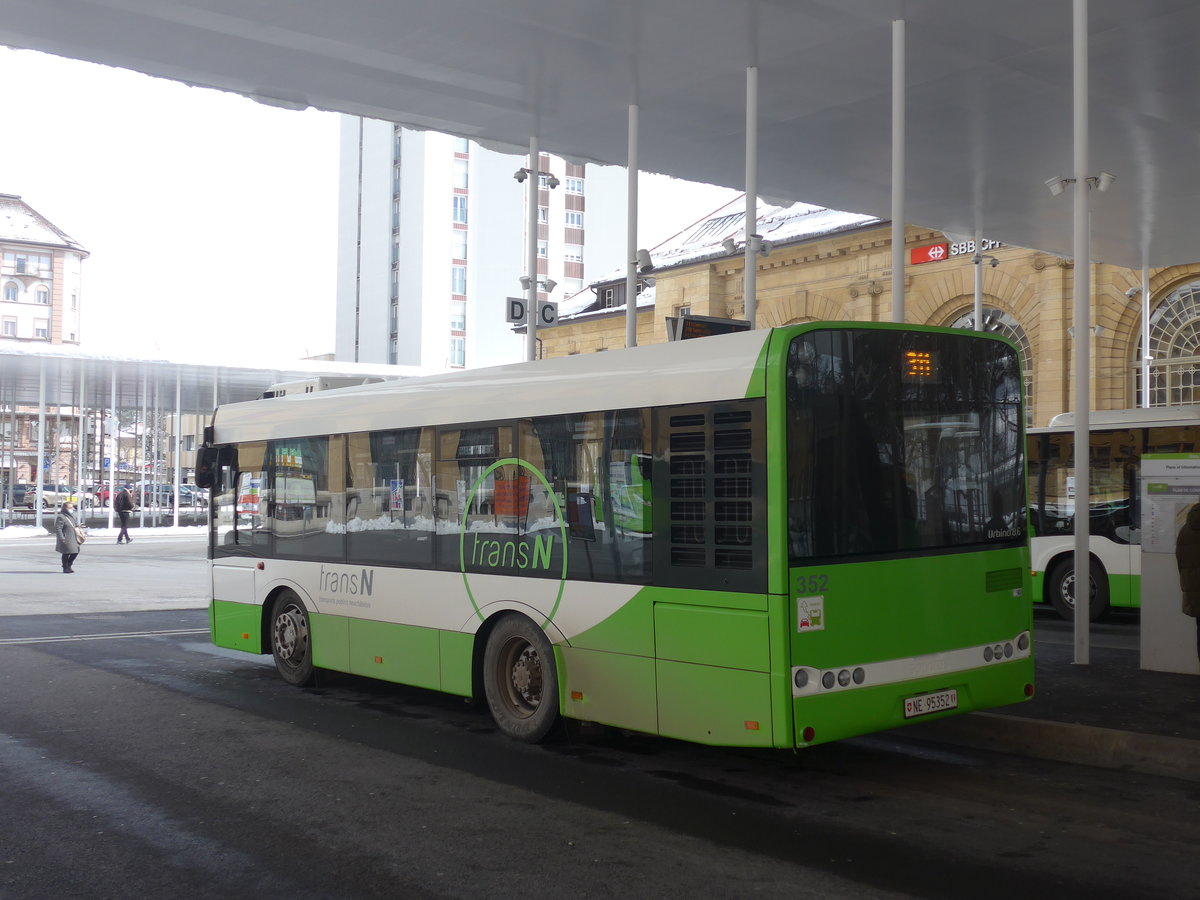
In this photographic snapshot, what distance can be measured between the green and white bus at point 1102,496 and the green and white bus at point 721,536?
28.4ft

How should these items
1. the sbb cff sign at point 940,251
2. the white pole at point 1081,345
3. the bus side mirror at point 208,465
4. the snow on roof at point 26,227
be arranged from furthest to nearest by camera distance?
the snow on roof at point 26,227, the sbb cff sign at point 940,251, the bus side mirror at point 208,465, the white pole at point 1081,345

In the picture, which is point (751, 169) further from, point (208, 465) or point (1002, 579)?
point (1002, 579)

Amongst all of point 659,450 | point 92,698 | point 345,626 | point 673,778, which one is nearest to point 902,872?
point 673,778

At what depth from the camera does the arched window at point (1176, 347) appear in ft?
92.6

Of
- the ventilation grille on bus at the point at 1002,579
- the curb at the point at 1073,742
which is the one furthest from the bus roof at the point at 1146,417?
the ventilation grille on bus at the point at 1002,579

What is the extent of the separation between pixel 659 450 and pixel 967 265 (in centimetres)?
2696

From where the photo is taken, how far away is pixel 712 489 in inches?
287

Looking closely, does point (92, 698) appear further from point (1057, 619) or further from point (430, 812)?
point (1057, 619)

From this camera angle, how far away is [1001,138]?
17.5 m

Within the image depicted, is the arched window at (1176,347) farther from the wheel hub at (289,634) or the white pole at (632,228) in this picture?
the wheel hub at (289,634)

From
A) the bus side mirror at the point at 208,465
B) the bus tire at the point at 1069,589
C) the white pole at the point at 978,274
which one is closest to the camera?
the bus side mirror at the point at 208,465

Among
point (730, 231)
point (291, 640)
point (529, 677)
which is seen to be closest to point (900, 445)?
point (529, 677)

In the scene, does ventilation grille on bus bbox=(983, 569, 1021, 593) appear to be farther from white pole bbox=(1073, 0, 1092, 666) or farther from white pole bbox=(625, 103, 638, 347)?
white pole bbox=(625, 103, 638, 347)

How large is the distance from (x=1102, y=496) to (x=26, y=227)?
116 meters
